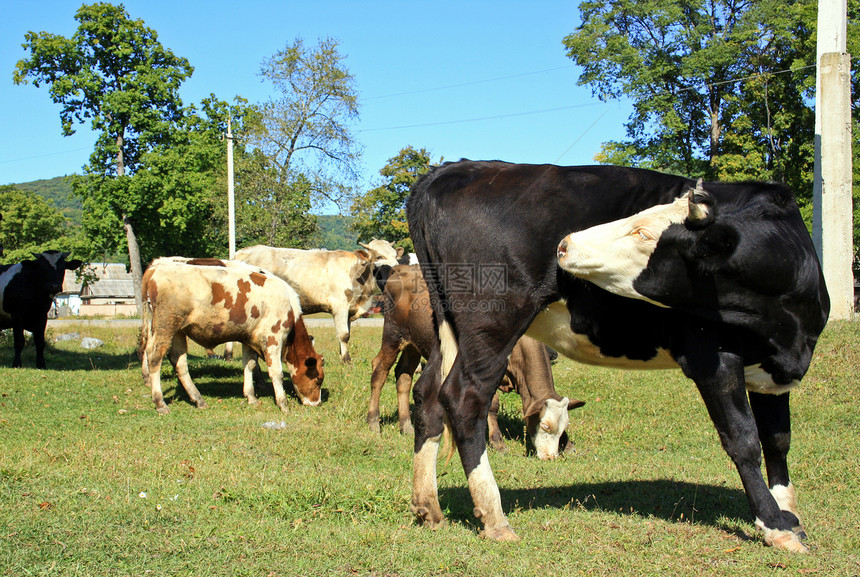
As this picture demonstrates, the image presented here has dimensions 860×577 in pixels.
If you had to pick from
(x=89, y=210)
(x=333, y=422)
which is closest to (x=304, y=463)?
(x=333, y=422)

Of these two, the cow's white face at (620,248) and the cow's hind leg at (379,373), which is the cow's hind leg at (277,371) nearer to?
the cow's hind leg at (379,373)

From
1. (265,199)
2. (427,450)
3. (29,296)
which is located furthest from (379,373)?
(265,199)

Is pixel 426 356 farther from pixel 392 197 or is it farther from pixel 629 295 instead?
pixel 392 197

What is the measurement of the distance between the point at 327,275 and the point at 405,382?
7306mm

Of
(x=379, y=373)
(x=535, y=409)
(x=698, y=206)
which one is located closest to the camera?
(x=698, y=206)

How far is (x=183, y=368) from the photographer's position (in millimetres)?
10664

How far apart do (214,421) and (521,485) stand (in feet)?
14.7

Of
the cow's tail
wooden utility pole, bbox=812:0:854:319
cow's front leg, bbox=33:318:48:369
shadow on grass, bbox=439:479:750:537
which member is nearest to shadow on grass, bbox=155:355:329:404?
cow's front leg, bbox=33:318:48:369

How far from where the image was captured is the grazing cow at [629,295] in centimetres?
459

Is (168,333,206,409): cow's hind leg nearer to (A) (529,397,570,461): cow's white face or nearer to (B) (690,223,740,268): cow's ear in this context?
(A) (529,397,570,461): cow's white face

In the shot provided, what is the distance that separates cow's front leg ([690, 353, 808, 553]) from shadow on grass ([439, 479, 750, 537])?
45 centimetres

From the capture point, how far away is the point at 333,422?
9836 mm

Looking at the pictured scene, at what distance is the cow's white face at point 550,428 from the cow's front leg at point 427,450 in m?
2.87

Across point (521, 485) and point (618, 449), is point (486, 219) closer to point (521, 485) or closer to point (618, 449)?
point (521, 485)
